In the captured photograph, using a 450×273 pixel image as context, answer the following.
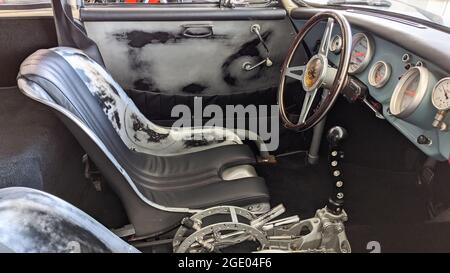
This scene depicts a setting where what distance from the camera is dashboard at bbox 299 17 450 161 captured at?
91cm

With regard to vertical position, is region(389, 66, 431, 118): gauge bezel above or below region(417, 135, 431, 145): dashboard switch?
above

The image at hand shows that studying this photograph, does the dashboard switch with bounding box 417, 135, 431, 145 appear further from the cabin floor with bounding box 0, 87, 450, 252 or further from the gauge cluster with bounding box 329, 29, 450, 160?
the cabin floor with bounding box 0, 87, 450, 252

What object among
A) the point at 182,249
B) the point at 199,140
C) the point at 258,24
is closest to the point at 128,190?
the point at 182,249

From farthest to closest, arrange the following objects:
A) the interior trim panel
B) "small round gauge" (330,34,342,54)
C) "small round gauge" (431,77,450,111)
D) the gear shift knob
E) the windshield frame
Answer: the interior trim panel, "small round gauge" (330,34,342,54), the windshield frame, the gear shift knob, "small round gauge" (431,77,450,111)

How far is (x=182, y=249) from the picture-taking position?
3.57 ft

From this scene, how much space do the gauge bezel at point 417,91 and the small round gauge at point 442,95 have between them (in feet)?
0.09

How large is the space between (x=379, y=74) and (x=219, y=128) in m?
0.67

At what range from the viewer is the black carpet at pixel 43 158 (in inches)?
42.5

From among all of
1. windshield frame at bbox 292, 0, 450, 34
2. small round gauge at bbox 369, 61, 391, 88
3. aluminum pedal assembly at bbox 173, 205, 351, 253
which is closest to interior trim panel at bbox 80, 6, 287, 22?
windshield frame at bbox 292, 0, 450, 34

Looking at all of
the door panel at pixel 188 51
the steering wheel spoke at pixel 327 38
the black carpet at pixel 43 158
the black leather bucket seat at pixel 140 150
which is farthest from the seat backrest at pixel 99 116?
the steering wheel spoke at pixel 327 38

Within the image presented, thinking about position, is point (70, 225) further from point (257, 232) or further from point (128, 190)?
point (257, 232)

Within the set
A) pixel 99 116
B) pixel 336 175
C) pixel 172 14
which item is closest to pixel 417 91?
pixel 336 175

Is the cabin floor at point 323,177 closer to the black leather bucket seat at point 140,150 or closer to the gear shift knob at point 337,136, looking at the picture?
the black leather bucket seat at point 140,150

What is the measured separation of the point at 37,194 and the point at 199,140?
0.81 m
